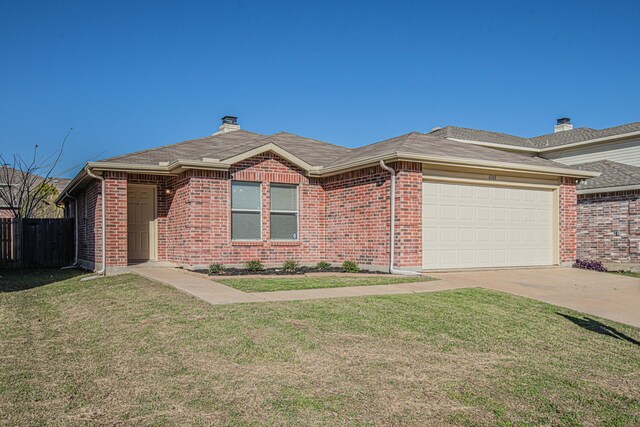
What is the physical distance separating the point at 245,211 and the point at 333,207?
260 cm

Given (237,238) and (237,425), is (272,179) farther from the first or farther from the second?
(237,425)

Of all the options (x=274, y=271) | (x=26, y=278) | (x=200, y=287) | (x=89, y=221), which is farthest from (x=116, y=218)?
(x=200, y=287)

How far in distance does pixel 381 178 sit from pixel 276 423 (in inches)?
387

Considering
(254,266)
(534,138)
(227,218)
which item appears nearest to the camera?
(254,266)

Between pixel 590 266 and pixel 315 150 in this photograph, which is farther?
pixel 315 150

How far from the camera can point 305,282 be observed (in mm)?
11086

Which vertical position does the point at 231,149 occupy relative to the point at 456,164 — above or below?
above

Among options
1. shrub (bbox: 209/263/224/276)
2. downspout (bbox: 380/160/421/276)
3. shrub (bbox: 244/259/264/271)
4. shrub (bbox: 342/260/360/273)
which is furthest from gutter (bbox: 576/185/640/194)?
shrub (bbox: 209/263/224/276)

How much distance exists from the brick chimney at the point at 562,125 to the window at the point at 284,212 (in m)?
22.5

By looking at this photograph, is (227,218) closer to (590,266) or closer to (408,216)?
(408,216)

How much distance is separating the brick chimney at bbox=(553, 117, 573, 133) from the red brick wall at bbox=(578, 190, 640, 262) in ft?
48.9

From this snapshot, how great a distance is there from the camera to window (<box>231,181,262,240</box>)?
14.4 m

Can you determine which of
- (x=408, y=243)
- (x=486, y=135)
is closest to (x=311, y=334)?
(x=408, y=243)

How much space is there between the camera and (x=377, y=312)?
320 inches
